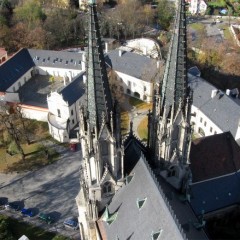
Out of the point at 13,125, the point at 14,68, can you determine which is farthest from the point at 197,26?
the point at 13,125

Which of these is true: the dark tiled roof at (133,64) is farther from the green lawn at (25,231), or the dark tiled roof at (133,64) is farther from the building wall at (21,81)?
the green lawn at (25,231)

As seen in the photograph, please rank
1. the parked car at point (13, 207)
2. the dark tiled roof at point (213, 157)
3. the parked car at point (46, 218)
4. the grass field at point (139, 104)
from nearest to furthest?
the dark tiled roof at point (213, 157), the parked car at point (46, 218), the parked car at point (13, 207), the grass field at point (139, 104)

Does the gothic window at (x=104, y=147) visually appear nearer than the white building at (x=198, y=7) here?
Yes

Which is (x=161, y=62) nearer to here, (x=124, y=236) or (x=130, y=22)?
(x=130, y=22)

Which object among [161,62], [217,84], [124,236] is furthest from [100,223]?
[217,84]

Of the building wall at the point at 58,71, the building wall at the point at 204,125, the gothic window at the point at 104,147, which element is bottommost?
the building wall at the point at 204,125

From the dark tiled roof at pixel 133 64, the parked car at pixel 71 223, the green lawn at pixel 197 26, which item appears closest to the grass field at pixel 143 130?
the dark tiled roof at pixel 133 64
